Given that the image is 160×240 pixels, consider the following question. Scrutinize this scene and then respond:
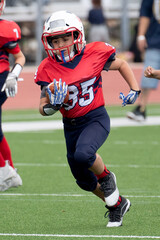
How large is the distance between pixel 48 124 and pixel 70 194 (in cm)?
515

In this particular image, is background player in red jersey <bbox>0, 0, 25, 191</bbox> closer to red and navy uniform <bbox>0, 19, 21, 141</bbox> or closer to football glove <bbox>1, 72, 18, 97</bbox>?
red and navy uniform <bbox>0, 19, 21, 141</bbox>

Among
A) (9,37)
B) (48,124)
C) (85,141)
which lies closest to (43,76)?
(85,141)

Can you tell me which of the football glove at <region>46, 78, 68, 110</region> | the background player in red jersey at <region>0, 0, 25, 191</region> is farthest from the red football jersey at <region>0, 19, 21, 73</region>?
the football glove at <region>46, 78, 68, 110</region>

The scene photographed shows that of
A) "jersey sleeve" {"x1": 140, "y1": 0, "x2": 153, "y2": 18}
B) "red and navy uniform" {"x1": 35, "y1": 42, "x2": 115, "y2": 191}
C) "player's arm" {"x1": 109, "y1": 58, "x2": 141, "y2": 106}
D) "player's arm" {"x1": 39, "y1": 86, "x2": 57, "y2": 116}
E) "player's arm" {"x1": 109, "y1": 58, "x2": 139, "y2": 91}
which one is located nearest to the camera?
"player's arm" {"x1": 39, "y1": 86, "x2": 57, "y2": 116}

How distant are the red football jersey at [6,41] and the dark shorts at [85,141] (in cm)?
148

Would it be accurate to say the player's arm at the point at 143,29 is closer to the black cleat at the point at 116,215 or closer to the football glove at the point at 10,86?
the football glove at the point at 10,86

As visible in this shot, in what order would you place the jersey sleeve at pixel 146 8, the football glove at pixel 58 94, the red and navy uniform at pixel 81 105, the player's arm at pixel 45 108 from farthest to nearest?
the jersey sleeve at pixel 146 8, the red and navy uniform at pixel 81 105, the player's arm at pixel 45 108, the football glove at pixel 58 94

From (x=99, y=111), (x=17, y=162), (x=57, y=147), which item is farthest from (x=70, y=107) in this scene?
(x=57, y=147)

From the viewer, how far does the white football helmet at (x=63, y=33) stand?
16.8 feet

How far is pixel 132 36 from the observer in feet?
49.9

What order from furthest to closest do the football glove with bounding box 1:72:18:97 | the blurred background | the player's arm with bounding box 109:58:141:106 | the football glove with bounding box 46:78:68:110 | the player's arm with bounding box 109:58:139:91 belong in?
1. the blurred background
2. the football glove with bounding box 1:72:18:97
3. the player's arm with bounding box 109:58:139:91
4. the player's arm with bounding box 109:58:141:106
5. the football glove with bounding box 46:78:68:110

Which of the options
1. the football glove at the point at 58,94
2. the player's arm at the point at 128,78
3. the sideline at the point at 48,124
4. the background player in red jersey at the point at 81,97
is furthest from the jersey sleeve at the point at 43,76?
the sideline at the point at 48,124

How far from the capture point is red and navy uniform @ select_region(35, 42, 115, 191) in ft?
16.5

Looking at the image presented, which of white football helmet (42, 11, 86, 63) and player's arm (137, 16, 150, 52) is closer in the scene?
white football helmet (42, 11, 86, 63)
